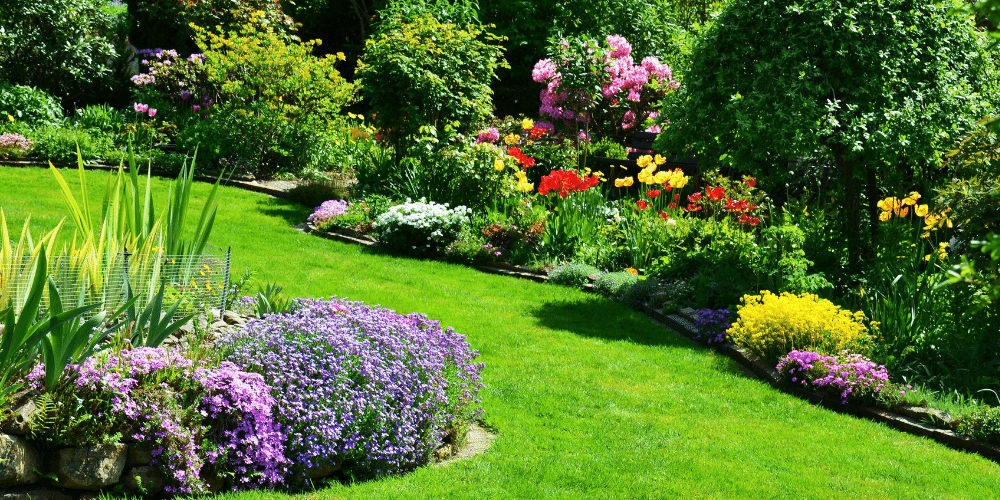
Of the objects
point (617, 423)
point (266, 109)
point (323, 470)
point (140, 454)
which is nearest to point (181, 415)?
point (140, 454)

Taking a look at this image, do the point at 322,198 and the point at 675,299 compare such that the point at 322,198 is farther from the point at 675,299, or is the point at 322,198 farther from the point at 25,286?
the point at 25,286

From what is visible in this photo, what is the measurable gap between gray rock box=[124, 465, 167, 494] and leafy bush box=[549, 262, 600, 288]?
18.8 ft

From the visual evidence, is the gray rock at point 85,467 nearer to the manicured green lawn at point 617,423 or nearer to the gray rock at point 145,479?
the gray rock at point 145,479

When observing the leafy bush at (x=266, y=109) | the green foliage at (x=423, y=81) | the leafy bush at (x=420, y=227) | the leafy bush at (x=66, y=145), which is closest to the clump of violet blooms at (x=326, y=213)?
the leafy bush at (x=420, y=227)

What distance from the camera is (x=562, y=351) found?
663cm

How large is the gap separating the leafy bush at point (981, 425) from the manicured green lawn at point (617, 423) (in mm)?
226

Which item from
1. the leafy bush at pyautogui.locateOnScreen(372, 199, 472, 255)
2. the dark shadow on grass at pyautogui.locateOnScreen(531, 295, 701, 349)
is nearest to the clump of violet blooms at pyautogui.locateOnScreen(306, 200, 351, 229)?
the leafy bush at pyautogui.locateOnScreen(372, 199, 472, 255)

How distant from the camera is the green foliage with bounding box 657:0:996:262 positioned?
699 cm

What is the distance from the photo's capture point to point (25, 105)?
46.7 feet

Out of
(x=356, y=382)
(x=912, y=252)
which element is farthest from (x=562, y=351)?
(x=912, y=252)

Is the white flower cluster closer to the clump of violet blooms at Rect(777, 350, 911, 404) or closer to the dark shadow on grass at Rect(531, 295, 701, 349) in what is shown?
the dark shadow on grass at Rect(531, 295, 701, 349)

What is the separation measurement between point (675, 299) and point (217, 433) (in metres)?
5.06

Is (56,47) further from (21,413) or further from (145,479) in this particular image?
(145,479)

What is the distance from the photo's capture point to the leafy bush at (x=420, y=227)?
9773mm
